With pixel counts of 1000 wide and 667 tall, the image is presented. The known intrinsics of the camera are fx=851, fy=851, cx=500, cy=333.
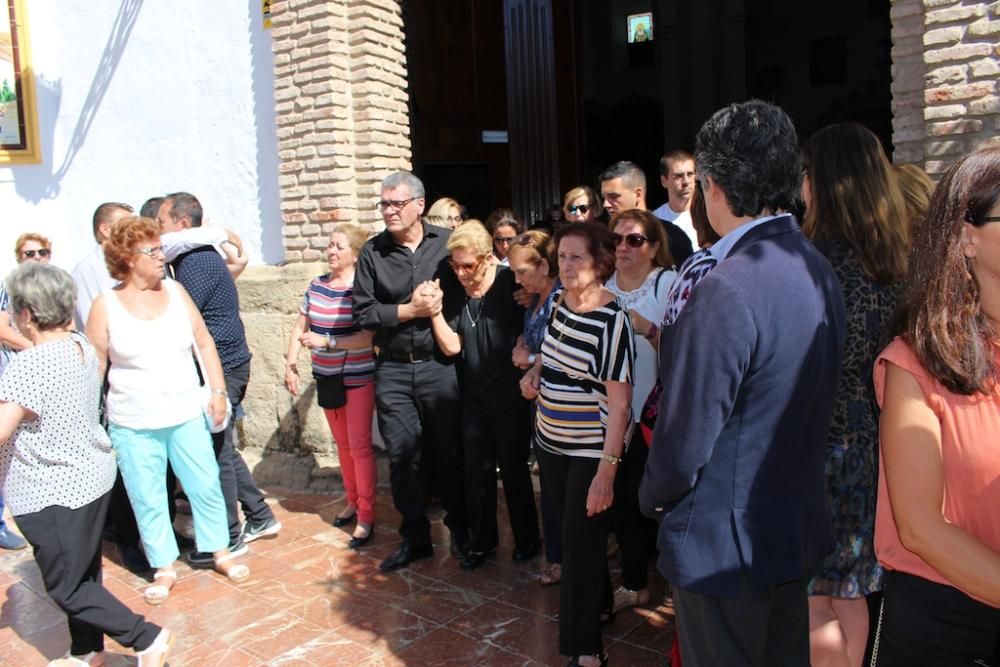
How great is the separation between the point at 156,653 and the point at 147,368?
1.42 metres

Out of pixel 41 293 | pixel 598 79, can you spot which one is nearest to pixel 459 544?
pixel 41 293

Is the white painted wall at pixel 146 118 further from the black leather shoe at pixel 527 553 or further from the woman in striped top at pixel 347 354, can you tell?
the black leather shoe at pixel 527 553

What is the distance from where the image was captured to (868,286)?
260cm

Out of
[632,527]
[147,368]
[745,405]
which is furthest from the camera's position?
[147,368]

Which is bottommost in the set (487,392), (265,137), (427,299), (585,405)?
(487,392)

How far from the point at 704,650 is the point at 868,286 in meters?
1.21

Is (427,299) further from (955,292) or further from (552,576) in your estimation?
(955,292)

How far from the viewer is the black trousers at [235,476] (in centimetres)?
503

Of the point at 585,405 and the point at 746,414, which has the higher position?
the point at 746,414

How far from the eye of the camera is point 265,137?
6.81m

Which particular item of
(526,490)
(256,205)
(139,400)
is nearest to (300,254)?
(256,205)

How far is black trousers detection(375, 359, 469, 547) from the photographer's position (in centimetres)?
465

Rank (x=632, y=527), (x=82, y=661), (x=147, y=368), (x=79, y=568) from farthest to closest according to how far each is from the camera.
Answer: (x=147, y=368), (x=632, y=527), (x=82, y=661), (x=79, y=568)

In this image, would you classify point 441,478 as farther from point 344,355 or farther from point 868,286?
point 868,286
